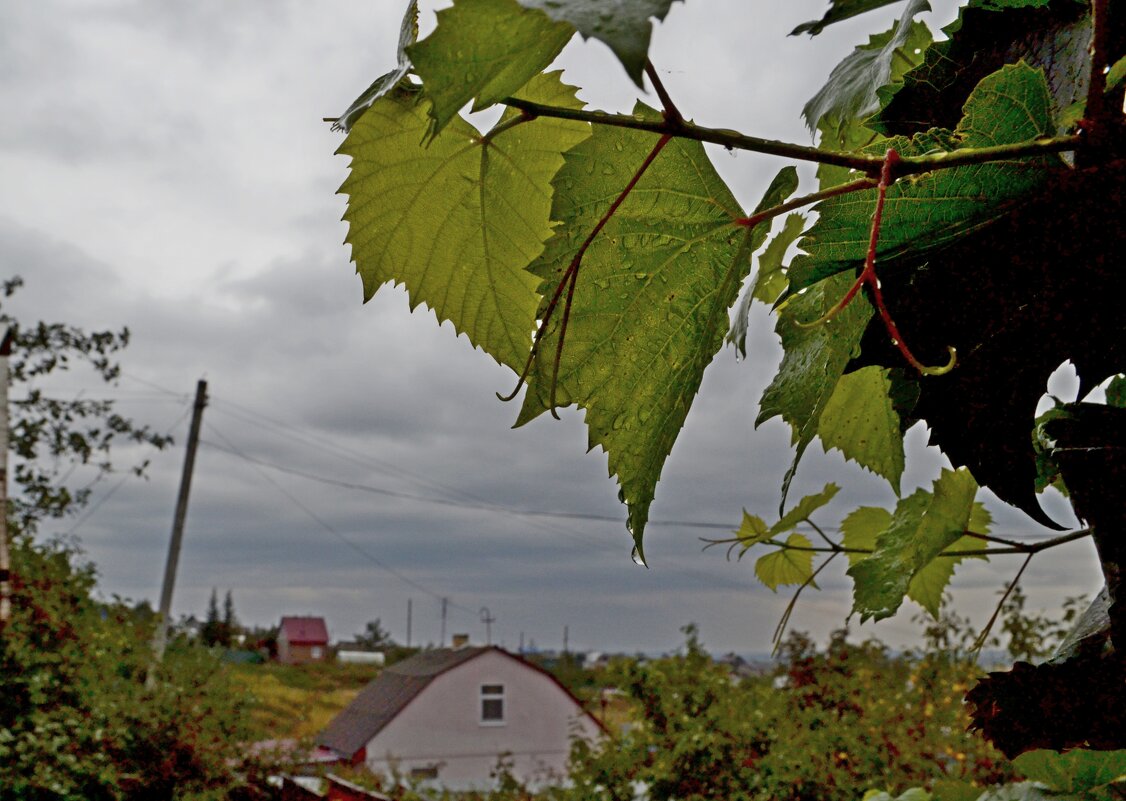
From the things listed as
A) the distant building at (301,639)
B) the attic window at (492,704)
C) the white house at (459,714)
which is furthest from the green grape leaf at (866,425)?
the distant building at (301,639)

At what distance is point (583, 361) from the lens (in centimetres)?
33

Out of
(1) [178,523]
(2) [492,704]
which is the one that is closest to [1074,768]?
(1) [178,523]

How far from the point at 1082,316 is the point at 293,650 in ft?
98.3

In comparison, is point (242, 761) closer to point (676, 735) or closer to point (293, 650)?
point (676, 735)

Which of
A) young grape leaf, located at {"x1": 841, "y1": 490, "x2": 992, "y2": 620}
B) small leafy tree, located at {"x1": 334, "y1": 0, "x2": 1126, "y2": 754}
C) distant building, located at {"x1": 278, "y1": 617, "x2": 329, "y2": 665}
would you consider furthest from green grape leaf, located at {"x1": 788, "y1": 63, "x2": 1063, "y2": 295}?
distant building, located at {"x1": 278, "y1": 617, "x2": 329, "y2": 665}

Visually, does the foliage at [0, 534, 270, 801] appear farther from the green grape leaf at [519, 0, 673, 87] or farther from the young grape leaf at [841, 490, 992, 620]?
the green grape leaf at [519, 0, 673, 87]

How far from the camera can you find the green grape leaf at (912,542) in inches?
21.0

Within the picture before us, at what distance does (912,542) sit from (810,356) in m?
0.23

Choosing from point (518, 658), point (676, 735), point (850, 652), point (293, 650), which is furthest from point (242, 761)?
point (293, 650)

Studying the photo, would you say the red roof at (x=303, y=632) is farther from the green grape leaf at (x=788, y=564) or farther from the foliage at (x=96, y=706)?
the green grape leaf at (x=788, y=564)

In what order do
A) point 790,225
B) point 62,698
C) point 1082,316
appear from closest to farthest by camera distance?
1. point 1082,316
2. point 790,225
3. point 62,698

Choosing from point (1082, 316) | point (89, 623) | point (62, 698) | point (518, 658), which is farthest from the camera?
point (518, 658)

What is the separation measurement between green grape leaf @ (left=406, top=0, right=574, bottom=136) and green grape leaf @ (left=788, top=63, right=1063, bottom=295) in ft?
0.37

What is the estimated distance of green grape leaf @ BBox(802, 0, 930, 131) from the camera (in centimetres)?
46
